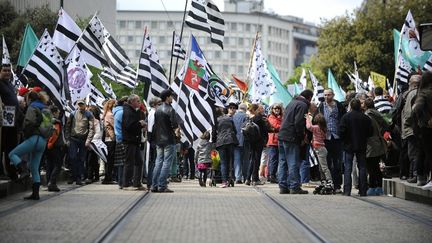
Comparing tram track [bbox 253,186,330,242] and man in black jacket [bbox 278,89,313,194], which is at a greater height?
man in black jacket [bbox 278,89,313,194]

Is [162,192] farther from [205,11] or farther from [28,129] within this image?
[205,11]

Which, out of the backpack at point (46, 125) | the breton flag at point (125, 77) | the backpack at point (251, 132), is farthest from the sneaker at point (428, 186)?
the breton flag at point (125, 77)

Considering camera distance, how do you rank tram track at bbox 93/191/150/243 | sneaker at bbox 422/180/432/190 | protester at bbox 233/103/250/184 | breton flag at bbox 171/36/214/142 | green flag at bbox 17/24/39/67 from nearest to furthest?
tram track at bbox 93/191/150/243, sneaker at bbox 422/180/432/190, breton flag at bbox 171/36/214/142, protester at bbox 233/103/250/184, green flag at bbox 17/24/39/67

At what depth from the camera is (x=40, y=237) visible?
11.1 metres

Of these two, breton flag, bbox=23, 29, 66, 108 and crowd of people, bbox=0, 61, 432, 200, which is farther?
breton flag, bbox=23, 29, 66, 108

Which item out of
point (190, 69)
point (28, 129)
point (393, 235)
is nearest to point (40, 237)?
point (393, 235)

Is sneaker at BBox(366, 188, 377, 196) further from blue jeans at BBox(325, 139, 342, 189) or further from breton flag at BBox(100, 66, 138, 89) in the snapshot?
breton flag at BBox(100, 66, 138, 89)

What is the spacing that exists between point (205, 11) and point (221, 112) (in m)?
2.71

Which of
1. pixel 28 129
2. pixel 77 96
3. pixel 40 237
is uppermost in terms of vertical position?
pixel 77 96

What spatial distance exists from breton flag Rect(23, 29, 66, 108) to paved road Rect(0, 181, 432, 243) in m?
3.71

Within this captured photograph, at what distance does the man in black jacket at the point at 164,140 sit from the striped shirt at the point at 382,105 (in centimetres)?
651

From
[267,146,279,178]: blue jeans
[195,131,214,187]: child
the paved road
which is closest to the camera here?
the paved road

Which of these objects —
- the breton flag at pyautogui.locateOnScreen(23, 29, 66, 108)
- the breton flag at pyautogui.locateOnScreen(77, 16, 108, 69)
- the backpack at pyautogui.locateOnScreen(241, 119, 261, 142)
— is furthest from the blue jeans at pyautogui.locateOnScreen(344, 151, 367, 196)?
the breton flag at pyautogui.locateOnScreen(77, 16, 108, 69)

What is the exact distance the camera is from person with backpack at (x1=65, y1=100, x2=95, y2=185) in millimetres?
23438
